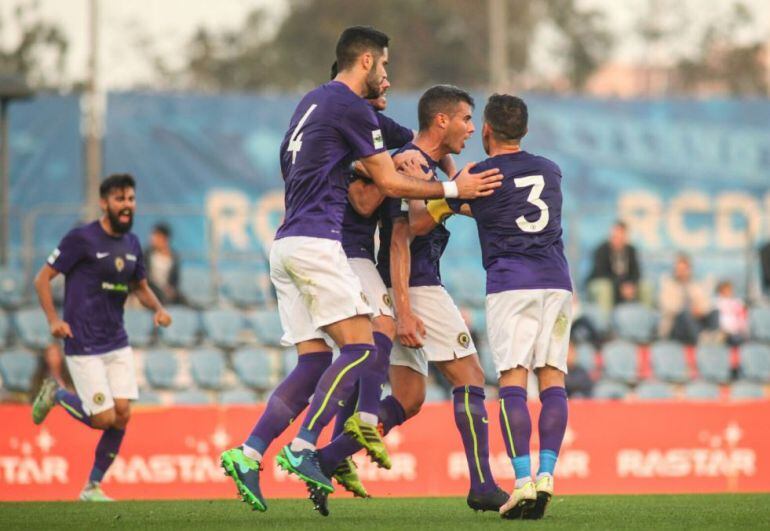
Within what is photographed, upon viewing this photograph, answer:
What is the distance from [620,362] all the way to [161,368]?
211 inches

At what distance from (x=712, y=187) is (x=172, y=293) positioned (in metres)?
9.48

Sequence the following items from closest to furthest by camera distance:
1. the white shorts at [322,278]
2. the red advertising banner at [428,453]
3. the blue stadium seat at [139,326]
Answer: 1. the white shorts at [322,278]
2. the red advertising banner at [428,453]
3. the blue stadium seat at [139,326]

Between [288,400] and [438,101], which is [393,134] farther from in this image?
[288,400]

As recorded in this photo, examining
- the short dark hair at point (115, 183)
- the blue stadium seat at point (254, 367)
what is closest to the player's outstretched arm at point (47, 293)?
the short dark hair at point (115, 183)

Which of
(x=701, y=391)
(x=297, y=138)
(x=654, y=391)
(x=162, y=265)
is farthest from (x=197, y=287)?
(x=297, y=138)

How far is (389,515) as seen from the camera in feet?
28.5

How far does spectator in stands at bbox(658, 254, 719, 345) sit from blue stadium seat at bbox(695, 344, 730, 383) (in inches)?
11.8

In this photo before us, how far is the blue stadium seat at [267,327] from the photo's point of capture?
17.1 meters

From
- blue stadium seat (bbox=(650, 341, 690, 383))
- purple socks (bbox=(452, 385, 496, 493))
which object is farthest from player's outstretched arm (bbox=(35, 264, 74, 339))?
blue stadium seat (bbox=(650, 341, 690, 383))

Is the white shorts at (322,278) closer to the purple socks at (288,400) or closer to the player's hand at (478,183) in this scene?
the purple socks at (288,400)

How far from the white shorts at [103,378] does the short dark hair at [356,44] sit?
4389mm

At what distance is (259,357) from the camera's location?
16.6m

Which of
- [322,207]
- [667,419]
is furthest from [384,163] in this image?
[667,419]

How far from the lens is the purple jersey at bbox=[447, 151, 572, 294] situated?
8250mm
